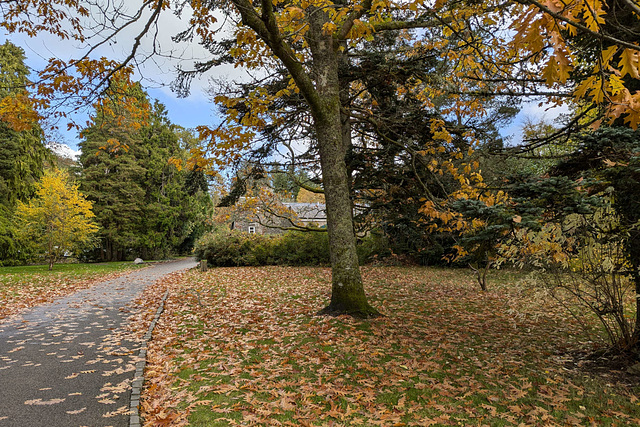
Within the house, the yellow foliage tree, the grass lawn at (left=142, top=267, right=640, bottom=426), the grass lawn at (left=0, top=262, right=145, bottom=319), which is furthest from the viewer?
the yellow foliage tree

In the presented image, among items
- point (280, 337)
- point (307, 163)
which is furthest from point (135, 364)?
point (307, 163)

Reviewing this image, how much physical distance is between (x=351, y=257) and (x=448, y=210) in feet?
6.59

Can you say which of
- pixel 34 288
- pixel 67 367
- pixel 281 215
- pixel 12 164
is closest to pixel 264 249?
pixel 281 215

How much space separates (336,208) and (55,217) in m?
16.9

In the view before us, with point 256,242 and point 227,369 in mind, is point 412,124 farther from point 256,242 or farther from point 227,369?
point 256,242

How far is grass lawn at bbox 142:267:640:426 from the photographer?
3406 mm

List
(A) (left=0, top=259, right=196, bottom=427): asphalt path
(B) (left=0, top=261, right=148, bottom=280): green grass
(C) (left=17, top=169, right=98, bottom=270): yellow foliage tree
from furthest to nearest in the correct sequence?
(C) (left=17, top=169, right=98, bottom=270): yellow foliage tree, (B) (left=0, top=261, right=148, bottom=280): green grass, (A) (left=0, top=259, right=196, bottom=427): asphalt path

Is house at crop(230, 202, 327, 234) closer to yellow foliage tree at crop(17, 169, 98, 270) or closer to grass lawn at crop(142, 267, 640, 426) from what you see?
grass lawn at crop(142, 267, 640, 426)

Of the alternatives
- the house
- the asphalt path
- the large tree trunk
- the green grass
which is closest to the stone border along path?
the asphalt path

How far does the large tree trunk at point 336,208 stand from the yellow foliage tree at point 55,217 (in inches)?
642

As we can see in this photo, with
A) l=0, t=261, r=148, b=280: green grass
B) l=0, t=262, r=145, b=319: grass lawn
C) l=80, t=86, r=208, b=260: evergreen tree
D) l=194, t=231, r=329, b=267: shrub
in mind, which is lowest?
l=0, t=262, r=145, b=319: grass lawn

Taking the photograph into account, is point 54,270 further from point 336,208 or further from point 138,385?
point 336,208

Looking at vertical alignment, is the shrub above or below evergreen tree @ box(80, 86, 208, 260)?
below

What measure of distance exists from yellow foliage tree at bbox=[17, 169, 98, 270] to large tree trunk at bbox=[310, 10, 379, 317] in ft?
53.5
